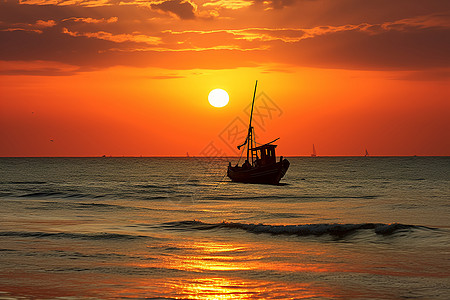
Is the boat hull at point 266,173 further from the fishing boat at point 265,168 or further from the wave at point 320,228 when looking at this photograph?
the wave at point 320,228

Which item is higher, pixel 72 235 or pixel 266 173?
pixel 266 173

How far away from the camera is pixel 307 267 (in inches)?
644

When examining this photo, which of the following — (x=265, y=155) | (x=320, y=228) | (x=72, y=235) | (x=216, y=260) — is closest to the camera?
(x=216, y=260)

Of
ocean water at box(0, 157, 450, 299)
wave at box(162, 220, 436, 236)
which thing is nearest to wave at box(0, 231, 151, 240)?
ocean water at box(0, 157, 450, 299)

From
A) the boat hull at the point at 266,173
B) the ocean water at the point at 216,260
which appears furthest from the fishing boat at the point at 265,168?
the ocean water at the point at 216,260

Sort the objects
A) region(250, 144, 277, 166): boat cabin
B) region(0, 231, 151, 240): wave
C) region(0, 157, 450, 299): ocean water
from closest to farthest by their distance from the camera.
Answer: region(0, 157, 450, 299): ocean water, region(0, 231, 151, 240): wave, region(250, 144, 277, 166): boat cabin

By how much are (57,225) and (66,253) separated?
29.4 ft

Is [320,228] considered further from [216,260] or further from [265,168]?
[265,168]

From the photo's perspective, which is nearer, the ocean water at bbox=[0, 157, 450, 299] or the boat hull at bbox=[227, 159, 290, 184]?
the ocean water at bbox=[0, 157, 450, 299]

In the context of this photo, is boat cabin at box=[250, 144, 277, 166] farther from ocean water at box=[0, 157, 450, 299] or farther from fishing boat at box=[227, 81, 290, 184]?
ocean water at box=[0, 157, 450, 299]

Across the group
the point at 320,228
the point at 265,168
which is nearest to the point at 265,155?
the point at 265,168

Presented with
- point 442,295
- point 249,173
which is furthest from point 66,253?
point 249,173

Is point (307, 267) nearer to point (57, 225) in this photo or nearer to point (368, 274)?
point (368, 274)

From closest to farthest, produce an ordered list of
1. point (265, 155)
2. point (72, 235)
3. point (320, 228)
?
point (72, 235)
point (320, 228)
point (265, 155)
